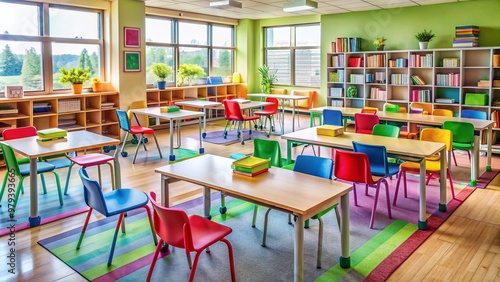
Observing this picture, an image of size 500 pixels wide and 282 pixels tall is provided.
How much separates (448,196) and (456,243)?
1.36m

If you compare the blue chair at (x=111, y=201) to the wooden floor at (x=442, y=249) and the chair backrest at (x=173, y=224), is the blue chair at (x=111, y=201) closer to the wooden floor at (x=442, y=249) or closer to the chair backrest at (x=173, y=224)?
the wooden floor at (x=442, y=249)

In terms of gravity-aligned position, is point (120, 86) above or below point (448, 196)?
above

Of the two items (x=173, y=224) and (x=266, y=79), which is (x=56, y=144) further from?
(x=266, y=79)

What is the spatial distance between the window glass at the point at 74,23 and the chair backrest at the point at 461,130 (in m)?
6.37

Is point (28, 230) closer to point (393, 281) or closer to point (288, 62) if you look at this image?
point (393, 281)

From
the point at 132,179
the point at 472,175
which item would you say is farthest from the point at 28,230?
the point at 472,175

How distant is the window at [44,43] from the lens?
6785 mm

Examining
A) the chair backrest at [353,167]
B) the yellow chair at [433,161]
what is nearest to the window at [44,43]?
the chair backrest at [353,167]

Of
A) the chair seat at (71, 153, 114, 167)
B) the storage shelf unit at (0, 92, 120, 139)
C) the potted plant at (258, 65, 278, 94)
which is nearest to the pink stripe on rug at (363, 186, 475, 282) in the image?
the chair seat at (71, 153, 114, 167)

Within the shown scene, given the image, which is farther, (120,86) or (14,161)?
(120,86)

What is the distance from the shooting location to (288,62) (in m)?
11.8

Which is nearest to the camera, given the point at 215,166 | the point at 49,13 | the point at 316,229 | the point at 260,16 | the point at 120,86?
the point at 215,166

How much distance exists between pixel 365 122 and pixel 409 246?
295cm

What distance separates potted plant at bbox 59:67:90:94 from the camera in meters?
7.29
